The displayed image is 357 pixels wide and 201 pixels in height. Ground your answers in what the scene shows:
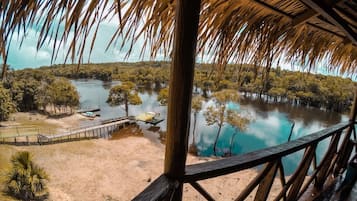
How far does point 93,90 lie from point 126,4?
31.3 meters

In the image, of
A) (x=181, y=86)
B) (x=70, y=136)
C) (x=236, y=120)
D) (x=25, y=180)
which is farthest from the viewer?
(x=70, y=136)

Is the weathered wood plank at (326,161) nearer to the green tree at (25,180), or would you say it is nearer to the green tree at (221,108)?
the green tree at (25,180)

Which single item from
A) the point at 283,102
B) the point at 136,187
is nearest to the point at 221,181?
the point at 136,187

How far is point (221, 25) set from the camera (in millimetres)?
1256

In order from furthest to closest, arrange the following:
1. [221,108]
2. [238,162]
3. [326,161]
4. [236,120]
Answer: [221,108] < [236,120] < [326,161] < [238,162]

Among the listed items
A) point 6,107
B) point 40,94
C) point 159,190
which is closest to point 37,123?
point 6,107

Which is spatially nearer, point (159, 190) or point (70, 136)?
point (159, 190)

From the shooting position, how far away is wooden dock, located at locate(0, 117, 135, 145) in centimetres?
1229

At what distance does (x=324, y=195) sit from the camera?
189cm

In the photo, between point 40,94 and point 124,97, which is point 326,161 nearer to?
point 124,97

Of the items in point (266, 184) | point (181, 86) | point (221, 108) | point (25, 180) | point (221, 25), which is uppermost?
point (221, 25)

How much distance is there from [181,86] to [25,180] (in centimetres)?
880

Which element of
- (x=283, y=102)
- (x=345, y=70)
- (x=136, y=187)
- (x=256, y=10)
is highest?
(x=256, y=10)

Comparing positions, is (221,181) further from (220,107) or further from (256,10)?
(256,10)
